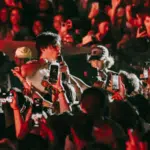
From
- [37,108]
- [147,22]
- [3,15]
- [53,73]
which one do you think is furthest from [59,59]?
[147,22]

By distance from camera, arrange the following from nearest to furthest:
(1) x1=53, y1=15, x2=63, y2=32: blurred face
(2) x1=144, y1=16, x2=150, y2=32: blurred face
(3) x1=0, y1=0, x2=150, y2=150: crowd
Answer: (3) x1=0, y1=0, x2=150, y2=150: crowd → (1) x1=53, y1=15, x2=63, y2=32: blurred face → (2) x1=144, y1=16, x2=150, y2=32: blurred face

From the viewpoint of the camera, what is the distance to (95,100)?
3.36 m

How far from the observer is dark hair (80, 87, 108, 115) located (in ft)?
11.0

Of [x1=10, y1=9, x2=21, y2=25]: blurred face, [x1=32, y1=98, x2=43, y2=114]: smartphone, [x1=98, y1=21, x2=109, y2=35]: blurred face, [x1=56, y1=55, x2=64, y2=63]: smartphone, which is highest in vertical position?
[x1=10, y1=9, x2=21, y2=25]: blurred face

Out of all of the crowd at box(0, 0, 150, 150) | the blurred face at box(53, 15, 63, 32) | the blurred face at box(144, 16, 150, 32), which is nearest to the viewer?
the crowd at box(0, 0, 150, 150)

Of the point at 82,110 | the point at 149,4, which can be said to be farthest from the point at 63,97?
the point at 149,4

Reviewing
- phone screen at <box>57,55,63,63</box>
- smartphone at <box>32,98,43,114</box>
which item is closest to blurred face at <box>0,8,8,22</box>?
phone screen at <box>57,55,63,63</box>

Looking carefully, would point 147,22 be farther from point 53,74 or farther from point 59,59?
point 53,74

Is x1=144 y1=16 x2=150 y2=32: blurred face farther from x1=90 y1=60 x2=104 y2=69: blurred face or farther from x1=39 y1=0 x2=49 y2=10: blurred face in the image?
x1=39 y1=0 x2=49 y2=10: blurred face

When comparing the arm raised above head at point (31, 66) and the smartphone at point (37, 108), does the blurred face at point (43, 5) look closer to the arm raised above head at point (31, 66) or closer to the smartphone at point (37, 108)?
the arm raised above head at point (31, 66)

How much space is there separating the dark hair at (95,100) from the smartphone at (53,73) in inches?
10.9

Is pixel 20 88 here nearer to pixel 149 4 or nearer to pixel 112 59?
pixel 112 59

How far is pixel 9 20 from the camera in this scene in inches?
133

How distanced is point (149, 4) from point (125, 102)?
0.90 meters
